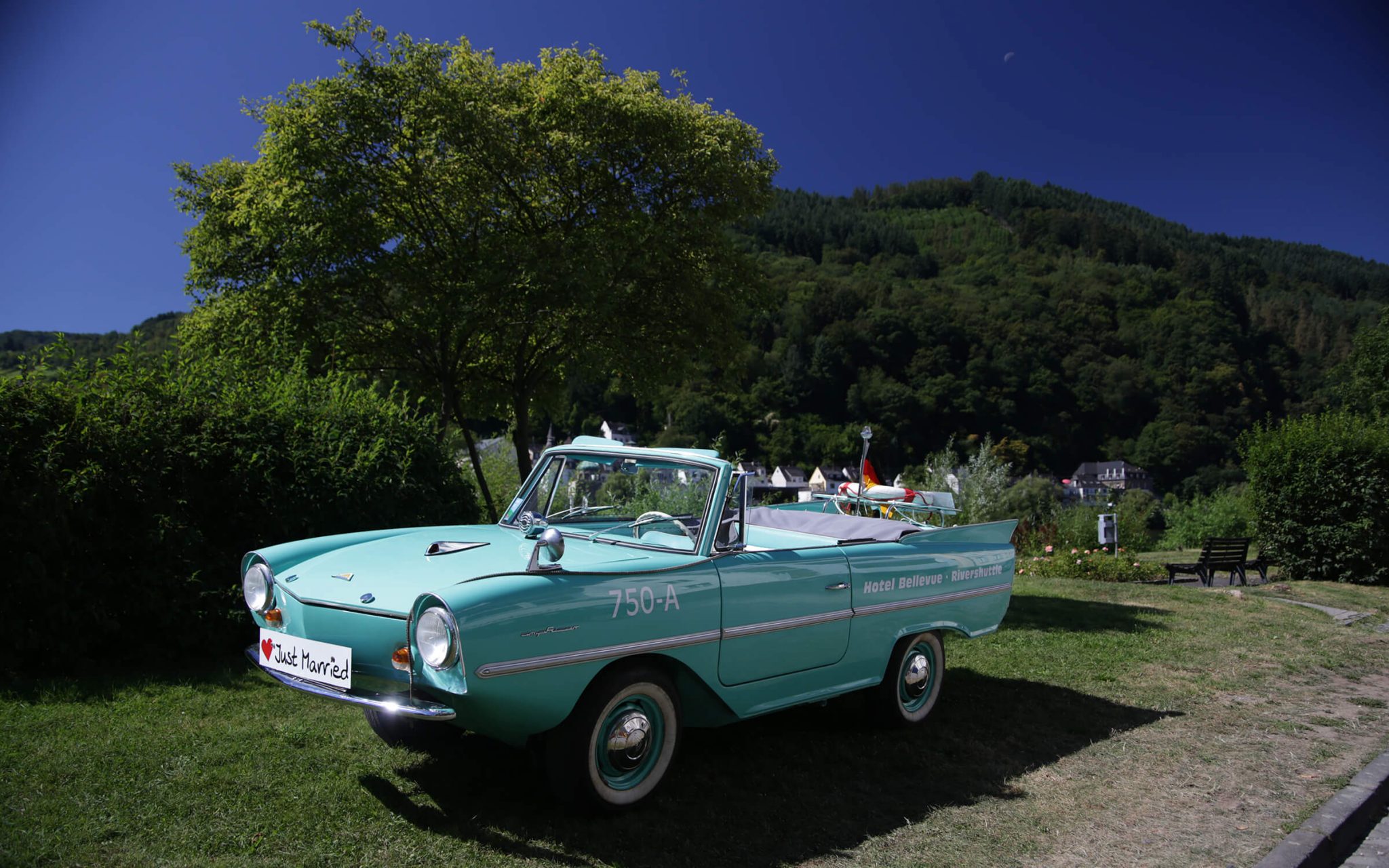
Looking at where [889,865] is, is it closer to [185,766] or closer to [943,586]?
[943,586]

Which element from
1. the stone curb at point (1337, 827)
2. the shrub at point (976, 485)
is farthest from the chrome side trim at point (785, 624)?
the shrub at point (976, 485)

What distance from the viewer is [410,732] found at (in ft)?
15.4

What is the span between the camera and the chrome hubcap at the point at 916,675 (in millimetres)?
5766

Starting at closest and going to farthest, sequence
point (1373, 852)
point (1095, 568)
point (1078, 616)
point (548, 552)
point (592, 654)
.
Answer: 1. point (592, 654)
2. point (548, 552)
3. point (1373, 852)
4. point (1078, 616)
5. point (1095, 568)

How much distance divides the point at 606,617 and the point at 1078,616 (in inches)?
337

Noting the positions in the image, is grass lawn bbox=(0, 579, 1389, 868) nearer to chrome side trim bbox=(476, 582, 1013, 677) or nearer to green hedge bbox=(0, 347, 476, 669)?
green hedge bbox=(0, 347, 476, 669)

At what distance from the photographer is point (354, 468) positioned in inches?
275

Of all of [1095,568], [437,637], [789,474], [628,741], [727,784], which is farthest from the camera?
[789,474]

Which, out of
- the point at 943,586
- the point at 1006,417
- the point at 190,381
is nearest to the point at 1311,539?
the point at 943,586

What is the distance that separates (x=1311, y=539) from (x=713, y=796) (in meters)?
15.2

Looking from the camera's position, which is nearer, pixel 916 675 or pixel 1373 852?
pixel 1373 852

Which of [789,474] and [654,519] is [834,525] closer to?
[654,519]

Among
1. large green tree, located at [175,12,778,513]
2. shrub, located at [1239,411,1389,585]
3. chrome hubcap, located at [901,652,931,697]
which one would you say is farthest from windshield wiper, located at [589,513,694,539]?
shrub, located at [1239,411,1389,585]

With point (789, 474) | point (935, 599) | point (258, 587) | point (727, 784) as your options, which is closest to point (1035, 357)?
point (789, 474)
